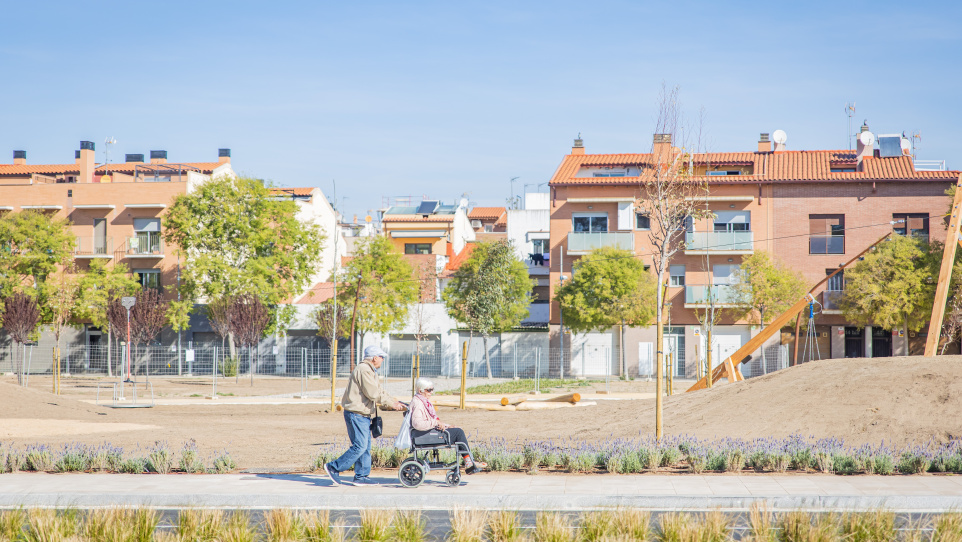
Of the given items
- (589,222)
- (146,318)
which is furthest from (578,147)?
(146,318)

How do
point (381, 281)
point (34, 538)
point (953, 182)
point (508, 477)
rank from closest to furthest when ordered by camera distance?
1. point (34, 538)
2. point (508, 477)
3. point (953, 182)
4. point (381, 281)

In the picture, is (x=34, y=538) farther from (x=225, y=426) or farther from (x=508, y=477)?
(x=225, y=426)

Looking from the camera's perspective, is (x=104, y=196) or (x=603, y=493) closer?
(x=603, y=493)

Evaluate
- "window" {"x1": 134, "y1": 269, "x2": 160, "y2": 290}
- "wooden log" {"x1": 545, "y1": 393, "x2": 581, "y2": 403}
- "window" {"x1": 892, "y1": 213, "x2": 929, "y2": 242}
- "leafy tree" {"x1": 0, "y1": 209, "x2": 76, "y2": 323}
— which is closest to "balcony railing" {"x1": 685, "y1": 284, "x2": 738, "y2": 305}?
"window" {"x1": 892, "y1": 213, "x2": 929, "y2": 242}

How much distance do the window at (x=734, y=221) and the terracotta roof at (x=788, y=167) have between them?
5.64 ft

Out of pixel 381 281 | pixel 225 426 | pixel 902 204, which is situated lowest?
pixel 225 426

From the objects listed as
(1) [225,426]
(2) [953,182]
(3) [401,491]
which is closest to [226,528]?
(3) [401,491]

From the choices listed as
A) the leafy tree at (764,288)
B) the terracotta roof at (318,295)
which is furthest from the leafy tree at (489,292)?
the leafy tree at (764,288)

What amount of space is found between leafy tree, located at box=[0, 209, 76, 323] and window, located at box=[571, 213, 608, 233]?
2831 centimetres

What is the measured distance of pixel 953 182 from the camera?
46094mm

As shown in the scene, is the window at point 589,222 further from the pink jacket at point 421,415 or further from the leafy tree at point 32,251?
the pink jacket at point 421,415

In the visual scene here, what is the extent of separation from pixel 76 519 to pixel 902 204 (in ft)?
154

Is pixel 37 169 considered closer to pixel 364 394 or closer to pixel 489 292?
pixel 489 292

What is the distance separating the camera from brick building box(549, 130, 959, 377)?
4734 cm
